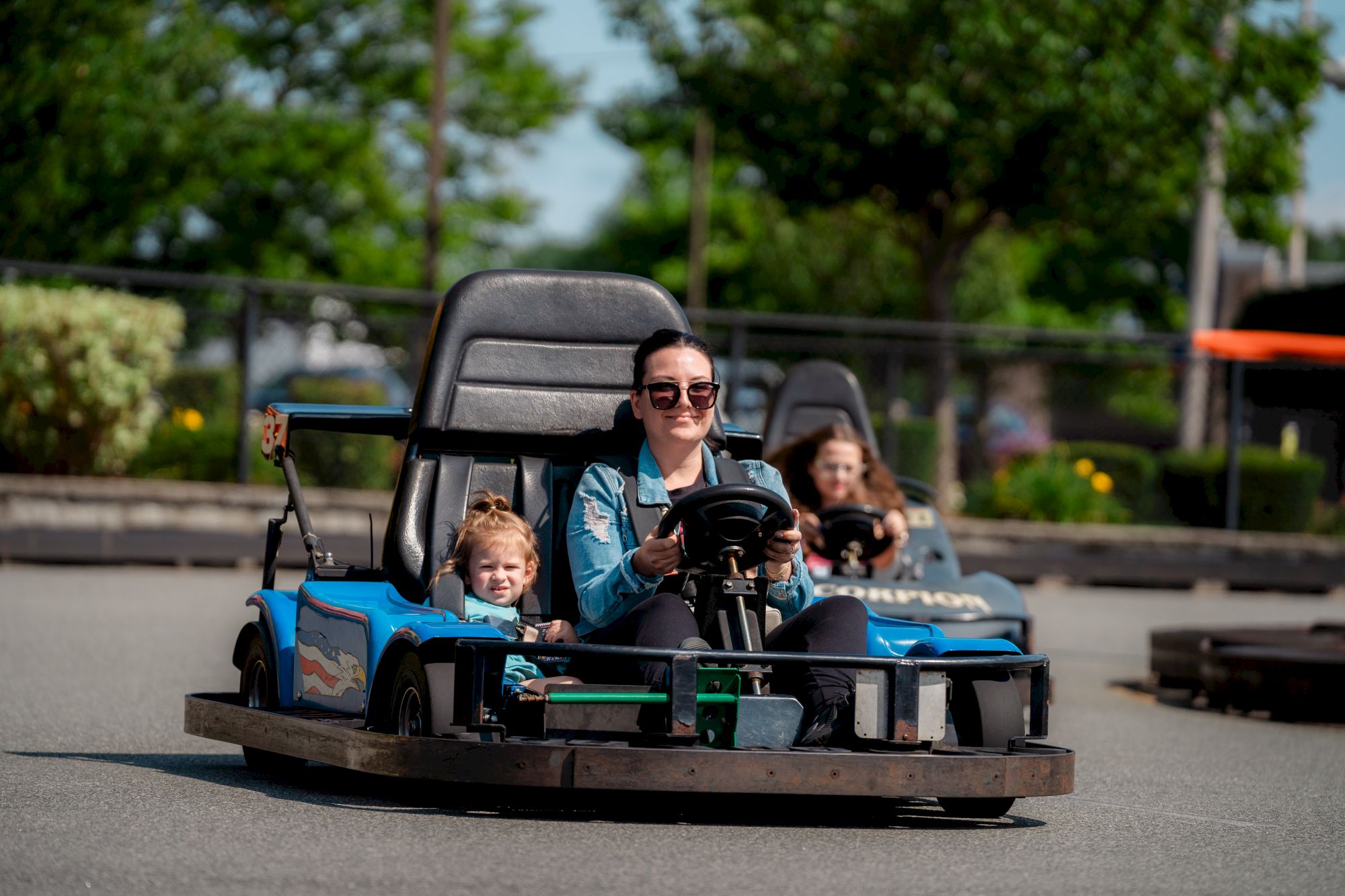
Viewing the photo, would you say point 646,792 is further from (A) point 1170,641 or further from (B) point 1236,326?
(B) point 1236,326

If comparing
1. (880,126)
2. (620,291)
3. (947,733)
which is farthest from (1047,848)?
(880,126)

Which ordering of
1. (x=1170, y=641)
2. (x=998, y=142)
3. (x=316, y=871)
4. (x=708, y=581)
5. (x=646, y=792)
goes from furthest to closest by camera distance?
(x=998, y=142)
(x=1170, y=641)
(x=646, y=792)
(x=708, y=581)
(x=316, y=871)

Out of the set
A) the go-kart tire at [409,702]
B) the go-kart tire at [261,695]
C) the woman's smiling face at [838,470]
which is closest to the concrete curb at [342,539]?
the woman's smiling face at [838,470]

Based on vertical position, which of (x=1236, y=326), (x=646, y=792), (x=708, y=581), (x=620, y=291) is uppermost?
(x=1236, y=326)

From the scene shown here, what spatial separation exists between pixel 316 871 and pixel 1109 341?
15.7 meters

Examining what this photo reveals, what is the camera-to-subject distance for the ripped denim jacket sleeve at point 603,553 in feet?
20.2

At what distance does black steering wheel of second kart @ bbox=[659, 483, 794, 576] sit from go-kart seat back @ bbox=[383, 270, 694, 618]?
2.66ft

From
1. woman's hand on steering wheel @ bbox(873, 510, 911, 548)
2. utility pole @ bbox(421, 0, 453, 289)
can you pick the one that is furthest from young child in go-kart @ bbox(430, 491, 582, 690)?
utility pole @ bbox(421, 0, 453, 289)

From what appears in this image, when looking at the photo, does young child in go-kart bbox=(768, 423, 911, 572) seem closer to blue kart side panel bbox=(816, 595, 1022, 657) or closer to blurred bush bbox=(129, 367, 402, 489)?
blue kart side panel bbox=(816, 595, 1022, 657)

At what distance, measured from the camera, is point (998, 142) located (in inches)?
886

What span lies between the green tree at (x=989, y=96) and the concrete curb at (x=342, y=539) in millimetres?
5173

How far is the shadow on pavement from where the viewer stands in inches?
236

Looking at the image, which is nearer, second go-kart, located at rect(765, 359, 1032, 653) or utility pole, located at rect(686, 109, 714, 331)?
second go-kart, located at rect(765, 359, 1032, 653)

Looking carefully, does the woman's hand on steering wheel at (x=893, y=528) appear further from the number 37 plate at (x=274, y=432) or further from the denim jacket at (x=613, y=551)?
the number 37 plate at (x=274, y=432)
